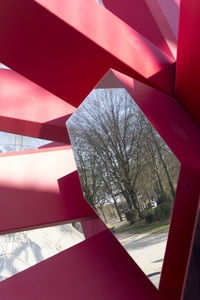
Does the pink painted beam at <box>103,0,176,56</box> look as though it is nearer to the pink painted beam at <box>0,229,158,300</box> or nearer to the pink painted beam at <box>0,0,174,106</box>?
the pink painted beam at <box>0,0,174,106</box>

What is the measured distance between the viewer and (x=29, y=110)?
495cm

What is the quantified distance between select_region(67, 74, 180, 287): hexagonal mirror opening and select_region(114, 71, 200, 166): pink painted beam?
4 centimetres

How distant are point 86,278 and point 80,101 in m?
1.68

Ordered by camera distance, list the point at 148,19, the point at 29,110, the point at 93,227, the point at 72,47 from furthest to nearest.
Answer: the point at 93,227
the point at 29,110
the point at 148,19
the point at 72,47

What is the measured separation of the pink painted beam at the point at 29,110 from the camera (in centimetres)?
482

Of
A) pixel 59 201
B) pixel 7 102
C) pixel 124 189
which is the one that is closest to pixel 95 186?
pixel 124 189

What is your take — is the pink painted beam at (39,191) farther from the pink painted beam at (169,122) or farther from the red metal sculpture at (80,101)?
the pink painted beam at (169,122)

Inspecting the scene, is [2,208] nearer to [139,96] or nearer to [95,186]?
[95,186]

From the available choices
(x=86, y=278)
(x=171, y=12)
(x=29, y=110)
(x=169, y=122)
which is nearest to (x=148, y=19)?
(x=171, y=12)

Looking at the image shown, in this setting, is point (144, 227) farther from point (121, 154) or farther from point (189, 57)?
point (189, 57)

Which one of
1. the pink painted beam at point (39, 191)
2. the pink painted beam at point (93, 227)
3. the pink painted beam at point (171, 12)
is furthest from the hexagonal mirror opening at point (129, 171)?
the pink painted beam at point (93, 227)

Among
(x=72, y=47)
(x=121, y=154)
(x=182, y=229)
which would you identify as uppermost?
(x=72, y=47)

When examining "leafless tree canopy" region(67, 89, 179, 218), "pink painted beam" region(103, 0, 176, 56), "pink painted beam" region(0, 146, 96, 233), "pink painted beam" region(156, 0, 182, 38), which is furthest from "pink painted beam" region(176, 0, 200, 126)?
"pink painted beam" region(156, 0, 182, 38)

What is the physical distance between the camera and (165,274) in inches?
102
